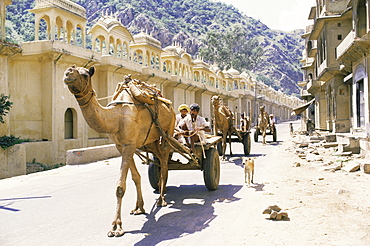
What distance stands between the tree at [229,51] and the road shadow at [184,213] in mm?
69583

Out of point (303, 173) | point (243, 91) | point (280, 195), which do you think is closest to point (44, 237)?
point (280, 195)

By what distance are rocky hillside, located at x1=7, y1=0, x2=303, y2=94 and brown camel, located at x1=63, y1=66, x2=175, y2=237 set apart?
92005 millimetres

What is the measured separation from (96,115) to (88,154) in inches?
364

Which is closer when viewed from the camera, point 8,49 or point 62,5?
point 8,49

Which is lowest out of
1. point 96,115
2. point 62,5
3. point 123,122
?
point 123,122

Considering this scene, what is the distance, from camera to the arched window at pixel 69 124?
67.4ft

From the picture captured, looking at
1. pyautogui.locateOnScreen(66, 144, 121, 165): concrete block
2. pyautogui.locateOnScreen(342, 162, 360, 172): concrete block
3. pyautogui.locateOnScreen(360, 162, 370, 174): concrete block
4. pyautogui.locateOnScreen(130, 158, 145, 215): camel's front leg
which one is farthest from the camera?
pyautogui.locateOnScreen(66, 144, 121, 165): concrete block

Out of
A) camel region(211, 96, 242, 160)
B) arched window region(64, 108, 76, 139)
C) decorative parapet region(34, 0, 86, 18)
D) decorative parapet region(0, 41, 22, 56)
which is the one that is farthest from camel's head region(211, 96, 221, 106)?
decorative parapet region(34, 0, 86, 18)

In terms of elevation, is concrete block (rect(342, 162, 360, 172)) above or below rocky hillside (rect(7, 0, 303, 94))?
below

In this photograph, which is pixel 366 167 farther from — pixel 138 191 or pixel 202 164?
pixel 138 191

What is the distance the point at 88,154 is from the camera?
44.9 feet

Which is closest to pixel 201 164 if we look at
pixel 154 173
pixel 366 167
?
pixel 154 173

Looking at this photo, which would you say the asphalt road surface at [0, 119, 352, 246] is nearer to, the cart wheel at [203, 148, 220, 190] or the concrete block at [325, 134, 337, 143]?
the cart wheel at [203, 148, 220, 190]

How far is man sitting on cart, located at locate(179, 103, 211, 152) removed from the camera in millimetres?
7592
